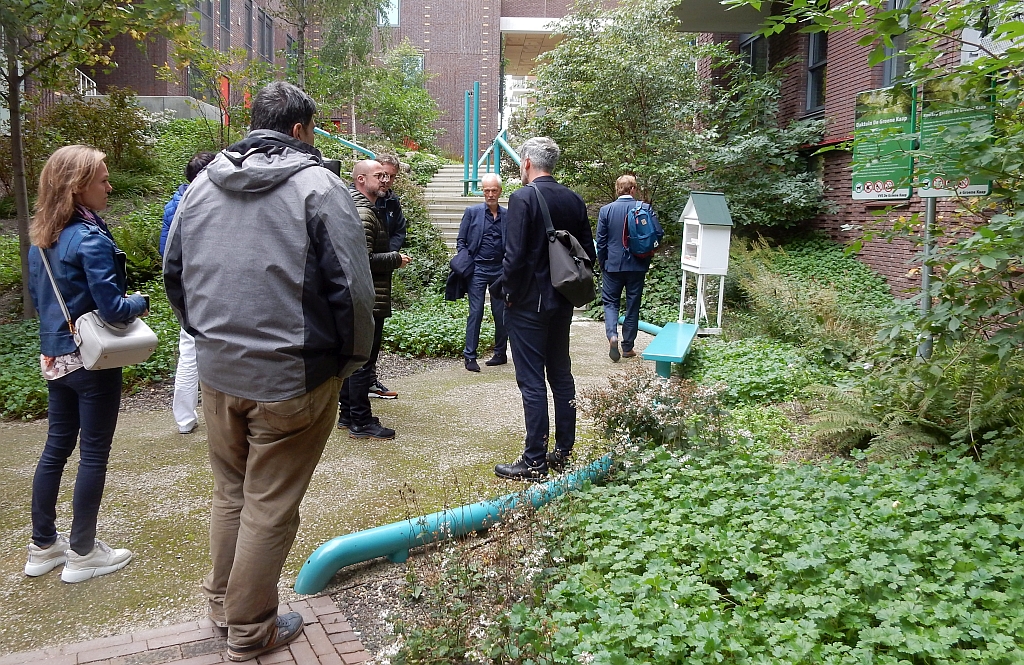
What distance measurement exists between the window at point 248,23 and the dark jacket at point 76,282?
2608 cm

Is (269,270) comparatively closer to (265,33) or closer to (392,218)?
(392,218)

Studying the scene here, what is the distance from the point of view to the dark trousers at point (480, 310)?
318 inches

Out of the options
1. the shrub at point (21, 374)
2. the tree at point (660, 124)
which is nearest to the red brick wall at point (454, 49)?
the tree at point (660, 124)

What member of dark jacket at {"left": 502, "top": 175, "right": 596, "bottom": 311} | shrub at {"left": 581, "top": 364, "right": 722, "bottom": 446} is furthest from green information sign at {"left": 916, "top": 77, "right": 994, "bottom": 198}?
dark jacket at {"left": 502, "top": 175, "right": 596, "bottom": 311}

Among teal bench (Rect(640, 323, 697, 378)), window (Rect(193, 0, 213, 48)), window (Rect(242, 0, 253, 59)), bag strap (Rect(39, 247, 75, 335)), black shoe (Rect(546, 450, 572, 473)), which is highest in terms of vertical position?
window (Rect(242, 0, 253, 59))

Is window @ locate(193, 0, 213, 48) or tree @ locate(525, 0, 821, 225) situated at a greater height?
window @ locate(193, 0, 213, 48)

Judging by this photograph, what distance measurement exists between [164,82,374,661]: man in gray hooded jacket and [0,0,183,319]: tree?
5429 mm

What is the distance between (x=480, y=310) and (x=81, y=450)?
193 inches

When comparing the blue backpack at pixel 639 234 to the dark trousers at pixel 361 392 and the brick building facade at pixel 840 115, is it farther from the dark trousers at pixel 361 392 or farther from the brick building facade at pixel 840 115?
the brick building facade at pixel 840 115

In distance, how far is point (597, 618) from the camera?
294 centimetres

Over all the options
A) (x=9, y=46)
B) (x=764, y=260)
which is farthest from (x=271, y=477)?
(x=764, y=260)

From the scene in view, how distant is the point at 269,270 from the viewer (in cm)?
278

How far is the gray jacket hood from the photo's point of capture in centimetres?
280

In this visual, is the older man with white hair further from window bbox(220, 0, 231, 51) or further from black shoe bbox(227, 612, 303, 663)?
window bbox(220, 0, 231, 51)
